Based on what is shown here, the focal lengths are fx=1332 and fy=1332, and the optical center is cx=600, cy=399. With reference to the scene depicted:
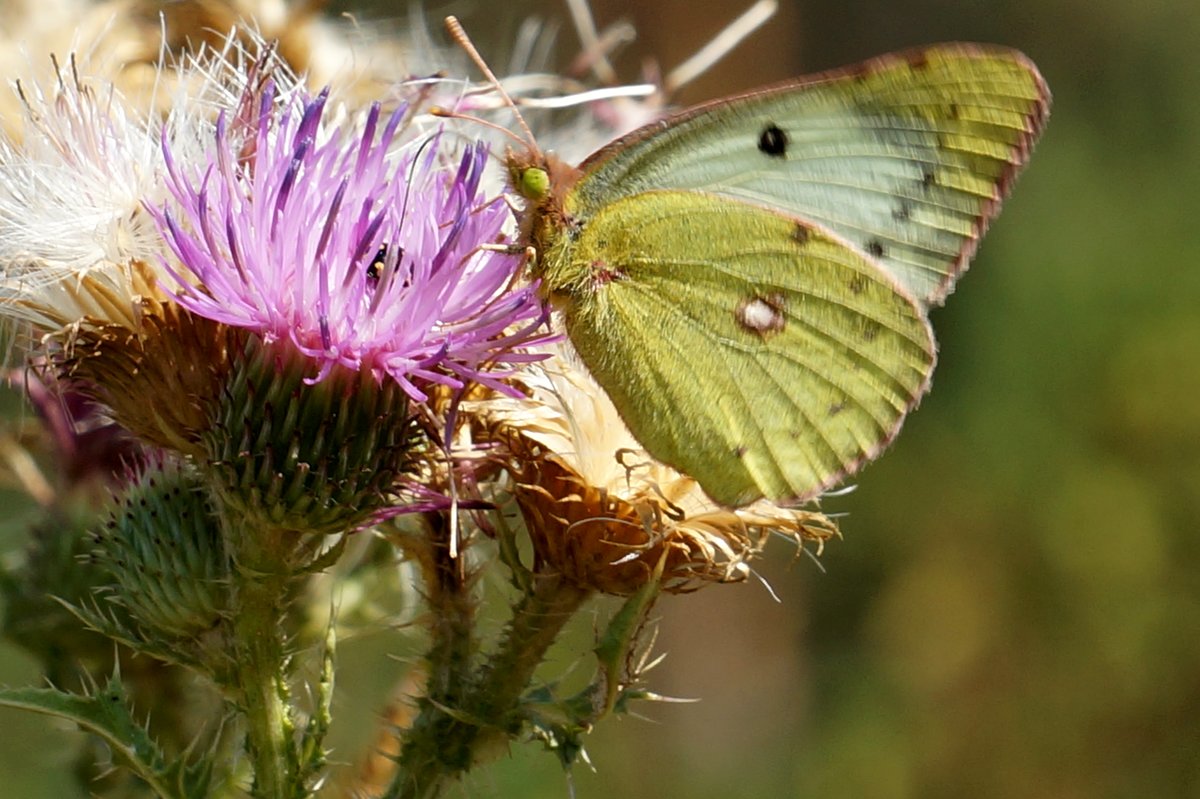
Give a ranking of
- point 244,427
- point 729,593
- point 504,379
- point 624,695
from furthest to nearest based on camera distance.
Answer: point 729,593, point 504,379, point 624,695, point 244,427

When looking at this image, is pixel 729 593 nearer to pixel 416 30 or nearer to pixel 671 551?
pixel 416 30

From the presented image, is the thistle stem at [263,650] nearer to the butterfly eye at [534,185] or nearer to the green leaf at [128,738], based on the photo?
the green leaf at [128,738]

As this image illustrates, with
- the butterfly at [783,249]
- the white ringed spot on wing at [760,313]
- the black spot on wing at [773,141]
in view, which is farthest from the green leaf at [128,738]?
the black spot on wing at [773,141]

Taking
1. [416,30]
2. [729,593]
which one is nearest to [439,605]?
[416,30]

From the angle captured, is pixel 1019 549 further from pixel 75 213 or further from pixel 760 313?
pixel 75 213

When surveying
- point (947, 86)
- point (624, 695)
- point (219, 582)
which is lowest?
point (624, 695)

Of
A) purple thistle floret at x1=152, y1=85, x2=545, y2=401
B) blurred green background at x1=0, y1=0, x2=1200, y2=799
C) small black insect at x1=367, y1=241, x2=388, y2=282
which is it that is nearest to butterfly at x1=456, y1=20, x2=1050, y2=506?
purple thistle floret at x1=152, y1=85, x2=545, y2=401
